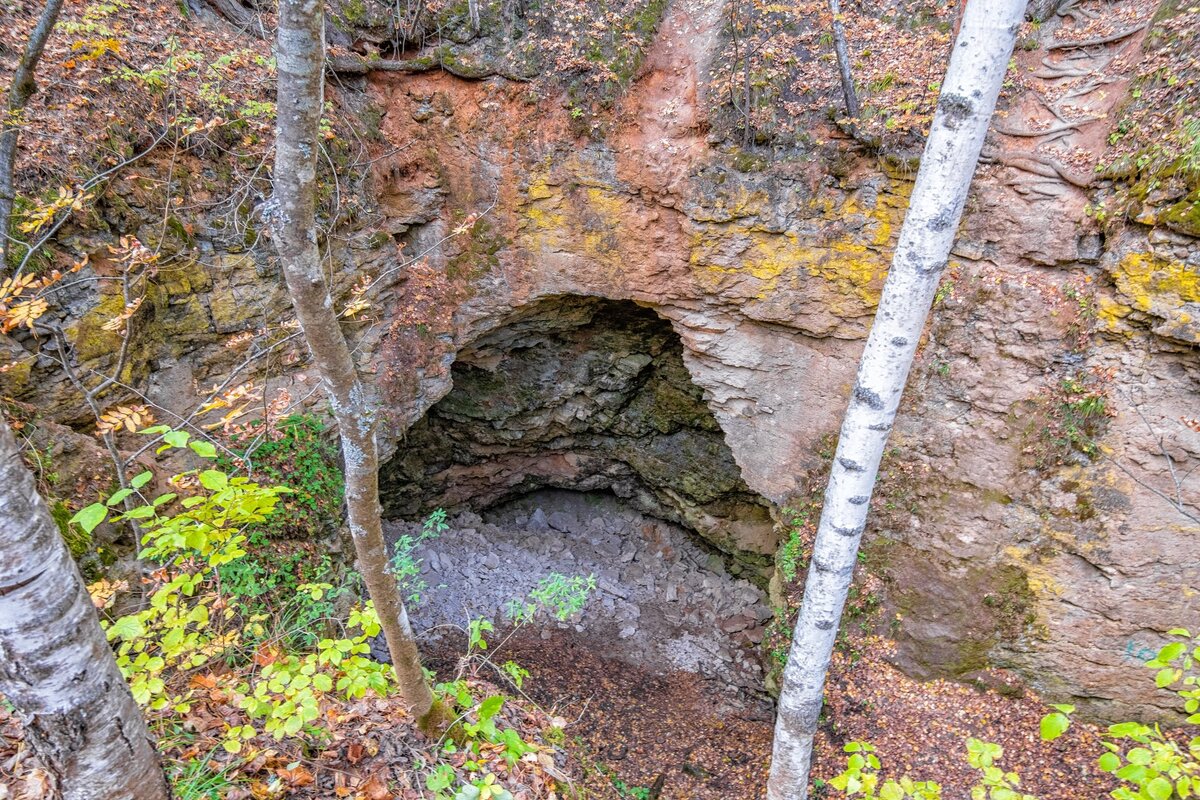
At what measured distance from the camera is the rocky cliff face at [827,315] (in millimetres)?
4562

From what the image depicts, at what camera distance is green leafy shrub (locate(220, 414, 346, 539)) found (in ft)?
17.4

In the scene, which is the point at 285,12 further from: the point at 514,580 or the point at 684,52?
the point at 514,580

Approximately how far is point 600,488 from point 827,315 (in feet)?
17.0

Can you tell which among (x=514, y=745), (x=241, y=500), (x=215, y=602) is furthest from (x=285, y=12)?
(x=215, y=602)

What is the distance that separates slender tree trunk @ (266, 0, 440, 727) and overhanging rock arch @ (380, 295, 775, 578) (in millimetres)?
5014

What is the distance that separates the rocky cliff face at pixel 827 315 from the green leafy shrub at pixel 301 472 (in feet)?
1.46

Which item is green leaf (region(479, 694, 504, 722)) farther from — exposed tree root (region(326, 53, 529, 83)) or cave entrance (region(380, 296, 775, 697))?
exposed tree root (region(326, 53, 529, 83))

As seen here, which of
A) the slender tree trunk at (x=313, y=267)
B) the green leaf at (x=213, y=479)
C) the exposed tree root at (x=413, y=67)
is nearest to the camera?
the slender tree trunk at (x=313, y=267)

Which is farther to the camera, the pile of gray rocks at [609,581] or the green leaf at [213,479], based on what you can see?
the pile of gray rocks at [609,581]

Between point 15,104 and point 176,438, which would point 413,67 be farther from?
point 176,438

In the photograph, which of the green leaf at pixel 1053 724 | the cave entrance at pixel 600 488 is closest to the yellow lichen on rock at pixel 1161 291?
the green leaf at pixel 1053 724

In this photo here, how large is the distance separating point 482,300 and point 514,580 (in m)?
4.22

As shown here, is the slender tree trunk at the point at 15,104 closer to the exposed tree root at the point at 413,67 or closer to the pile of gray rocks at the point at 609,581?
the exposed tree root at the point at 413,67

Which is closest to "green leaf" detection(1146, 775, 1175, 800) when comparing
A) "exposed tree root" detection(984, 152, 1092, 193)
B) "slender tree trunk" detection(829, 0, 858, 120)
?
"exposed tree root" detection(984, 152, 1092, 193)
